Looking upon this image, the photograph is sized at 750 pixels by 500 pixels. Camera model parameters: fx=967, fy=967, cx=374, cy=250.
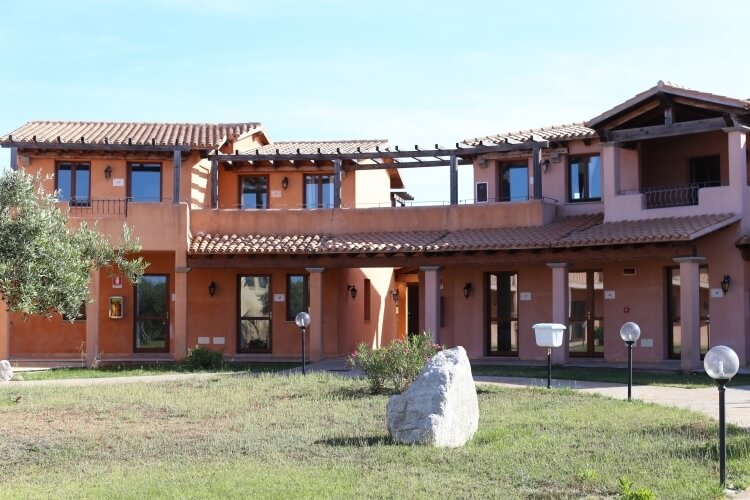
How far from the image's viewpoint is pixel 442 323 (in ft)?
84.3

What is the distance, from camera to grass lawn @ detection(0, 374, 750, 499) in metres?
8.69

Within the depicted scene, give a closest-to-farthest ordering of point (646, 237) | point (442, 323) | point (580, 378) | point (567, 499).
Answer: point (567, 499), point (580, 378), point (646, 237), point (442, 323)

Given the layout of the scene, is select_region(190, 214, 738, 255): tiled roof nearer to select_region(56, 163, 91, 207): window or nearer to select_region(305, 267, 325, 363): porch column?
select_region(305, 267, 325, 363): porch column

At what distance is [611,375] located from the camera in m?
19.4

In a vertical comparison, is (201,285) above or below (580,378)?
above

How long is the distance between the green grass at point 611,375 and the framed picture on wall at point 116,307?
10141mm

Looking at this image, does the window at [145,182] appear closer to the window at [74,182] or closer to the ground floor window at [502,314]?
the window at [74,182]

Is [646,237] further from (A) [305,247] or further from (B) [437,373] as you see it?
(B) [437,373]

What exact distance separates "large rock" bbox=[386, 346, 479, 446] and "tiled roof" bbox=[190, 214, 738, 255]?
10234 millimetres

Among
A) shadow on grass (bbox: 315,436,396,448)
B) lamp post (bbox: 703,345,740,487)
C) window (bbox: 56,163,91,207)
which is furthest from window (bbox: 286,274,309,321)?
lamp post (bbox: 703,345,740,487)

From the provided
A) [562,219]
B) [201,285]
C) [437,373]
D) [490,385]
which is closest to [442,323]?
[562,219]

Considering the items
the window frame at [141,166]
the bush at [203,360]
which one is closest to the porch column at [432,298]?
the bush at [203,360]

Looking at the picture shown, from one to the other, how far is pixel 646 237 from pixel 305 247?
27.0ft

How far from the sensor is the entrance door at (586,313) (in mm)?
23578
